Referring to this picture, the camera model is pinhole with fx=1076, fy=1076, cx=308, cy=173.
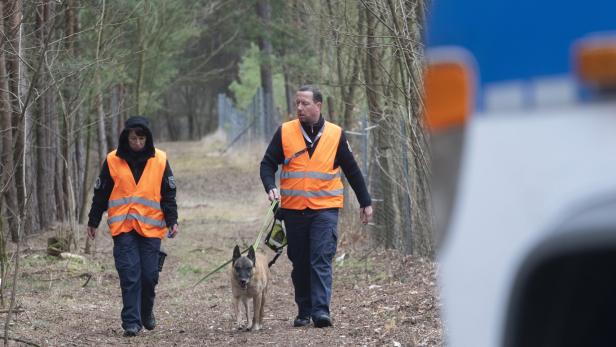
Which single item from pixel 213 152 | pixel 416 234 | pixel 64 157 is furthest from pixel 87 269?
pixel 213 152

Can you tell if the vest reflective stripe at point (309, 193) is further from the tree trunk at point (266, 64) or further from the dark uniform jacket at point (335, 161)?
the tree trunk at point (266, 64)

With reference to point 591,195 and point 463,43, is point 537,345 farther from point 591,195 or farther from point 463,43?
point 463,43

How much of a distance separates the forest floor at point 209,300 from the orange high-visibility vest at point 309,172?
4.08 feet

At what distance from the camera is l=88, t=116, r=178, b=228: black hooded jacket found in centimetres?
1056

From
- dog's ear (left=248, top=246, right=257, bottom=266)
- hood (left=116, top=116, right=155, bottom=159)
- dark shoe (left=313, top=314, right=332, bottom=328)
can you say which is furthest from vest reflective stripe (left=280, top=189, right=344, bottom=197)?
hood (left=116, top=116, right=155, bottom=159)

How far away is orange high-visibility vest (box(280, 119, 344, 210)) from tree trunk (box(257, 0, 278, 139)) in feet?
81.3

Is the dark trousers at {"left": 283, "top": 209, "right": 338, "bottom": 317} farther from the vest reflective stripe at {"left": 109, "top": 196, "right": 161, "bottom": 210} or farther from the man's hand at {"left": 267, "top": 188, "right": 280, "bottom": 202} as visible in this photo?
the vest reflective stripe at {"left": 109, "top": 196, "right": 161, "bottom": 210}

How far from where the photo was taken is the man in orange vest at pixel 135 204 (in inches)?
414

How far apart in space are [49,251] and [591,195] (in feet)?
48.1

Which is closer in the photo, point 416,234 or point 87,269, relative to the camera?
point 416,234

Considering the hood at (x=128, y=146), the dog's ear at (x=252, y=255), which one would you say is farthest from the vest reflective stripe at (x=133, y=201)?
the dog's ear at (x=252, y=255)

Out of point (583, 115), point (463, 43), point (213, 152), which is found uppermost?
point (463, 43)

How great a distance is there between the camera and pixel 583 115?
1.96 metres

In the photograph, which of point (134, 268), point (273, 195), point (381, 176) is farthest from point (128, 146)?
point (381, 176)
